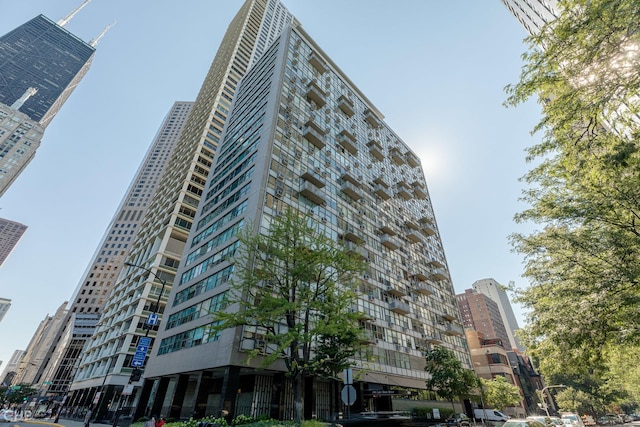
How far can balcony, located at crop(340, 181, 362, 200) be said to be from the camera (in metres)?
42.5

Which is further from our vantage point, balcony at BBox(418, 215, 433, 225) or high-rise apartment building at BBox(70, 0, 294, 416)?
balcony at BBox(418, 215, 433, 225)

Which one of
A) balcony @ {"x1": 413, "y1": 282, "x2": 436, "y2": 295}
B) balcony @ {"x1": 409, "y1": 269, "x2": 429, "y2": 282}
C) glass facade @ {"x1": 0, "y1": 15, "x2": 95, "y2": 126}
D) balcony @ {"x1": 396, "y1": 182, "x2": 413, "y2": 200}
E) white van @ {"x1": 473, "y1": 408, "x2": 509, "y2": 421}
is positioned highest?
glass facade @ {"x1": 0, "y1": 15, "x2": 95, "y2": 126}

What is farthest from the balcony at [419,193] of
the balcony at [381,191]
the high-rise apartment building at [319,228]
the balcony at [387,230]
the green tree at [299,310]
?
the green tree at [299,310]

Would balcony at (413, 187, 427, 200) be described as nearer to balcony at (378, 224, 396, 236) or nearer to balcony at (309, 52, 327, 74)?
balcony at (378, 224, 396, 236)

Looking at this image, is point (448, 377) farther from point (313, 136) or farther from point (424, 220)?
point (313, 136)

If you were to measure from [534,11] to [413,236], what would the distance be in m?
34.6

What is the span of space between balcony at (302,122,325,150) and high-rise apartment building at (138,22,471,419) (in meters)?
0.20

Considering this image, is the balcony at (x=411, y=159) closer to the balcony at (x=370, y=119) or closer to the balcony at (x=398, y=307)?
the balcony at (x=370, y=119)

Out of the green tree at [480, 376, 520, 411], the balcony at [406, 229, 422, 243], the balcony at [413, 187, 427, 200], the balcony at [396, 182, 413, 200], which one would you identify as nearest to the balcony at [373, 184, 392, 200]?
the balcony at [396, 182, 413, 200]

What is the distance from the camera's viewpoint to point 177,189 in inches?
2306

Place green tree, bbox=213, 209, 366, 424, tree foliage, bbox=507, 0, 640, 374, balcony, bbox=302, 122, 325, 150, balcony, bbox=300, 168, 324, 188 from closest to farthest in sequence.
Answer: tree foliage, bbox=507, 0, 640, 374, green tree, bbox=213, 209, 366, 424, balcony, bbox=300, 168, 324, 188, balcony, bbox=302, 122, 325, 150

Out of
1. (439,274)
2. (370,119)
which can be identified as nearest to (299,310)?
(439,274)

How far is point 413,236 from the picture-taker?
176ft

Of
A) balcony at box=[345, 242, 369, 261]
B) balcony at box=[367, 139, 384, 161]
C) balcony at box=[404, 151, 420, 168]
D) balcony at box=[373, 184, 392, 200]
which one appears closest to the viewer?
balcony at box=[345, 242, 369, 261]
